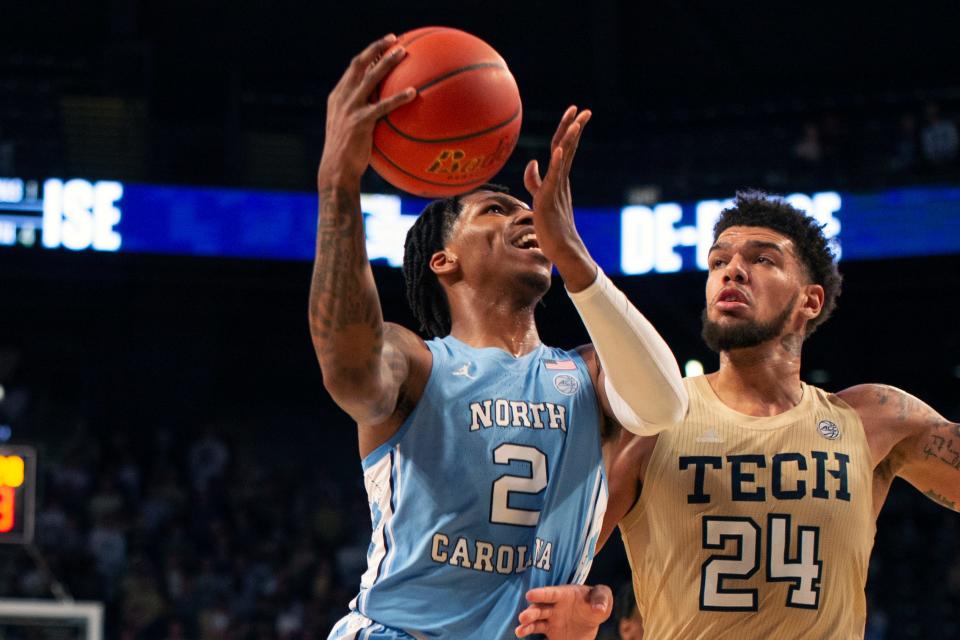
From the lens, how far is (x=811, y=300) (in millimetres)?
3992

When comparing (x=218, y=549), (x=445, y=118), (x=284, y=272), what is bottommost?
(x=218, y=549)

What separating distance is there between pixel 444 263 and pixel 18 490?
14.2 feet

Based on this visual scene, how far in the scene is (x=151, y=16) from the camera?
15.5m

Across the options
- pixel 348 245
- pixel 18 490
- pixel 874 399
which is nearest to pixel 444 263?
pixel 348 245

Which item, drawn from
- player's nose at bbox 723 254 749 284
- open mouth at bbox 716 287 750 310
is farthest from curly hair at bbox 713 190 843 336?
open mouth at bbox 716 287 750 310

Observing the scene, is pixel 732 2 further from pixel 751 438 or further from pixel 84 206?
pixel 751 438

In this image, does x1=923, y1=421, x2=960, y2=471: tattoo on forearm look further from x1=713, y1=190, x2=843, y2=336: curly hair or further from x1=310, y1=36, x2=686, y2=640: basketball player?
x1=310, y1=36, x2=686, y2=640: basketball player

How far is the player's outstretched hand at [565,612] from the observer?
2.98 metres

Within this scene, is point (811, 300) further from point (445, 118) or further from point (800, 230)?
point (445, 118)

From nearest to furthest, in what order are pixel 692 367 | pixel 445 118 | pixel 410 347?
pixel 445 118 < pixel 410 347 < pixel 692 367

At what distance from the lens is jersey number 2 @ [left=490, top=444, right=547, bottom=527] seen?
3.07m

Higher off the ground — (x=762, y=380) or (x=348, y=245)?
(x=348, y=245)

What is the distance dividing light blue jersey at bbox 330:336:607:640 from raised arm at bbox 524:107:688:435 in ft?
0.82

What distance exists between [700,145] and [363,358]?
10326mm
